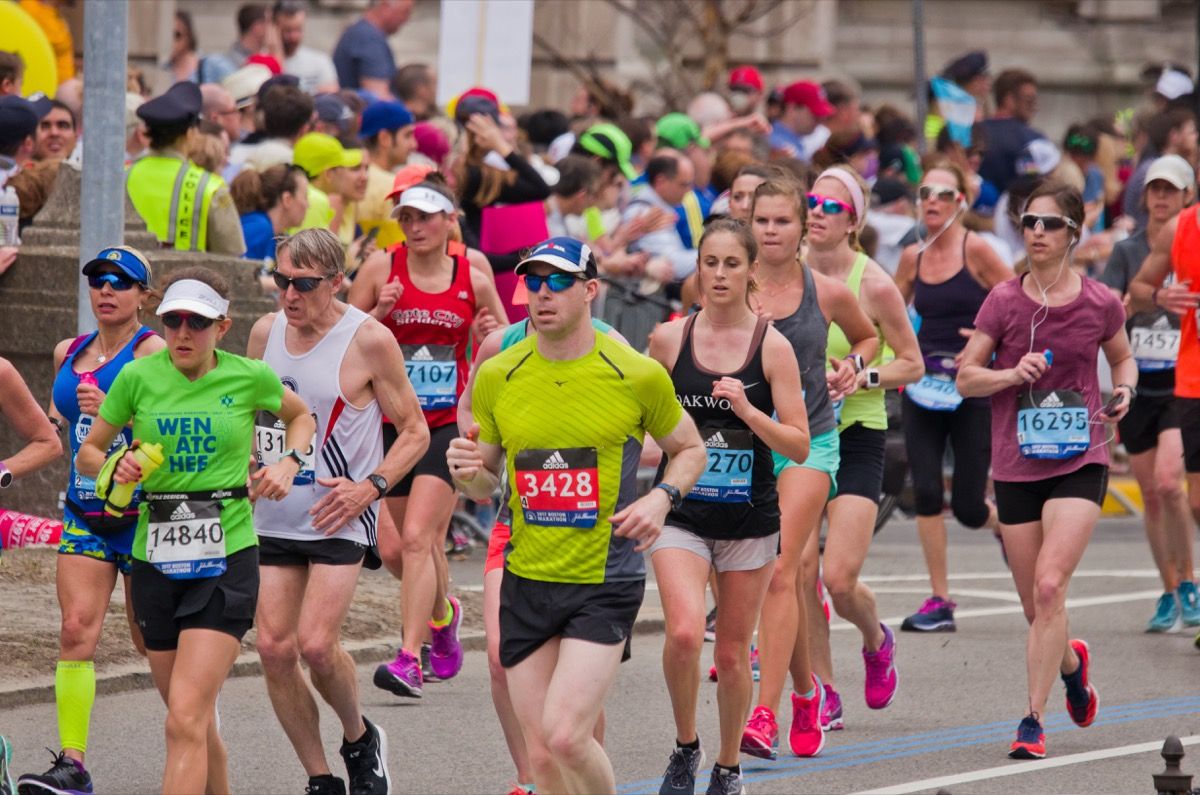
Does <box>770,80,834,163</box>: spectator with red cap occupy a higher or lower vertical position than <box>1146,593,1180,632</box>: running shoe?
higher

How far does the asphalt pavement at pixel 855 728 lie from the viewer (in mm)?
8680

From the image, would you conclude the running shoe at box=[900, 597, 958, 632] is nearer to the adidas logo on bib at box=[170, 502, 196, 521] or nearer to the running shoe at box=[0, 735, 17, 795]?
the running shoe at box=[0, 735, 17, 795]

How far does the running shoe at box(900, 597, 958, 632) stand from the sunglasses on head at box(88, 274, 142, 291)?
5501mm

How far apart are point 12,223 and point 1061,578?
6.10 metres

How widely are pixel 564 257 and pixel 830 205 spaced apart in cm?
306

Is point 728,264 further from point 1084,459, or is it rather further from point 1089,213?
point 1089,213

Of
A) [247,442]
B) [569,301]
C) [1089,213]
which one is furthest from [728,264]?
[1089,213]

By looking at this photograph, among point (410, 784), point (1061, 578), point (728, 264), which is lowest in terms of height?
point (410, 784)

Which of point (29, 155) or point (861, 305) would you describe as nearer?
point (861, 305)

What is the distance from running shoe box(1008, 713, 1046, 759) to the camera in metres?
9.06

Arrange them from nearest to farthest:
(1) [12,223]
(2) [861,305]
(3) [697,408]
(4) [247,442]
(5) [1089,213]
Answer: (4) [247,442]
(3) [697,408]
(2) [861,305]
(1) [12,223]
(5) [1089,213]

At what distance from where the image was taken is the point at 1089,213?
771 inches

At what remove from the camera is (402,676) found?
9.84 metres

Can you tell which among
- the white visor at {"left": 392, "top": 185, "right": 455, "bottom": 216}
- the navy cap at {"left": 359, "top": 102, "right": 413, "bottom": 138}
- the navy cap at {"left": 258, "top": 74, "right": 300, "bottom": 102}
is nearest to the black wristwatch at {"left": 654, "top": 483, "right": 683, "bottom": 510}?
the white visor at {"left": 392, "top": 185, "right": 455, "bottom": 216}
